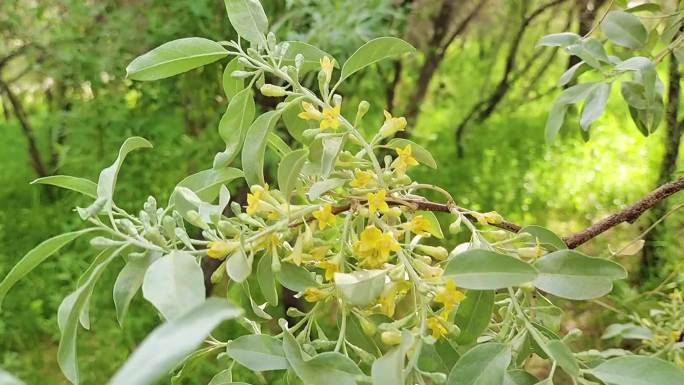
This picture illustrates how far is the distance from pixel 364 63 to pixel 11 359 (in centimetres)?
116

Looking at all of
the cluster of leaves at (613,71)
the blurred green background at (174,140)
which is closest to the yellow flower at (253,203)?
the cluster of leaves at (613,71)

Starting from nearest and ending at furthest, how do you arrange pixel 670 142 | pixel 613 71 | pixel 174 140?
pixel 613 71
pixel 670 142
pixel 174 140

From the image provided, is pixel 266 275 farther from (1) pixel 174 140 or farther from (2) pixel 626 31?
(1) pixel 174 140

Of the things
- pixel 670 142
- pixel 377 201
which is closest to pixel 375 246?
pixel 377 201

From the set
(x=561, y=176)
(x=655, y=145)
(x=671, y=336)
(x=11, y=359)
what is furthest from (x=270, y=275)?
(x=655, y=145)

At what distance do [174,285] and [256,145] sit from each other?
0.14 metres

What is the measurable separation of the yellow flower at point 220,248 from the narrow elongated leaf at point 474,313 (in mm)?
158

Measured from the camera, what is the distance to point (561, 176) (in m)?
2.16

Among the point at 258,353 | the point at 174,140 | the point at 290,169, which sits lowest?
the point at 174,140

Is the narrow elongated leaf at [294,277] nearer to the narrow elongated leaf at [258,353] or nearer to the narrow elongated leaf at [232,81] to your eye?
the narrow elongated leaf at [258,353]

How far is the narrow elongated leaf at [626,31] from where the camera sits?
0.77 meters

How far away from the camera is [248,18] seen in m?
0.49

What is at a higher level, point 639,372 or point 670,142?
point 639,372

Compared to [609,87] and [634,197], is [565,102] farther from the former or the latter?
[634,197]
